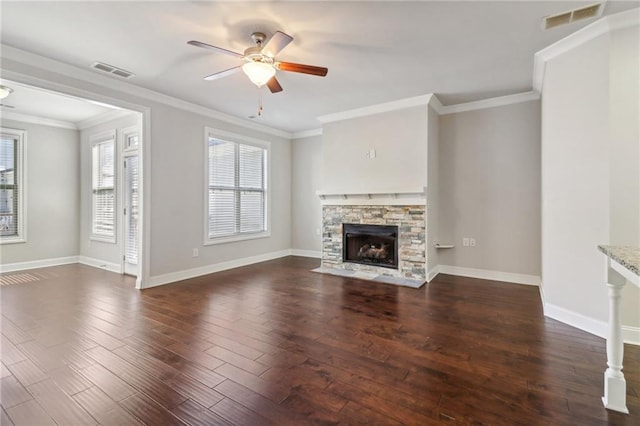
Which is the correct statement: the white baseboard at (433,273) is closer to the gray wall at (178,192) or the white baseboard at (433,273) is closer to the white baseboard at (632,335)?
the white baseboard at (632,335)

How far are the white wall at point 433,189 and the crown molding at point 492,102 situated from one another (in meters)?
0.23

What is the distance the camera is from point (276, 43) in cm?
243

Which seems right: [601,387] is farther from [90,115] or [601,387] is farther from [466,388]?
[90,115]

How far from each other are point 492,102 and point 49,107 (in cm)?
730

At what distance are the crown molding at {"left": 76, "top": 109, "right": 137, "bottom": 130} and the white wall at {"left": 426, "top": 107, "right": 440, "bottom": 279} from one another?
193 inches

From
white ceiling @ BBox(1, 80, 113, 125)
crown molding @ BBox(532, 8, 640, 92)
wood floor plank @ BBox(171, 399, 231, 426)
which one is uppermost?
white ceiling @ BBox(1, 80, 113, 125)

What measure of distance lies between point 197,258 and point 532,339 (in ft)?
15.1

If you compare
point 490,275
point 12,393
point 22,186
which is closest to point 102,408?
point 12,393

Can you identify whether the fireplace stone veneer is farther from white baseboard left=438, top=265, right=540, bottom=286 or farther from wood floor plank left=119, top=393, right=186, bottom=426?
wood floor plank left=119, top=393, right=186, bottom=426

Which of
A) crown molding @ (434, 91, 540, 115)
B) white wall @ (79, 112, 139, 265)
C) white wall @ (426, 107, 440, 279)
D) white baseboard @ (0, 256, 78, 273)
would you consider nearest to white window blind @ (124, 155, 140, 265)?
white wall @ (79, 112, 139, 265)

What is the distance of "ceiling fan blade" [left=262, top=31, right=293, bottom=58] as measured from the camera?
7.54ft

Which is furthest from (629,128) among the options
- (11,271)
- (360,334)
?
(11,271)

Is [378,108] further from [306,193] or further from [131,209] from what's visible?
[131,209]

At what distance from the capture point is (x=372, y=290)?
413 centimetres
